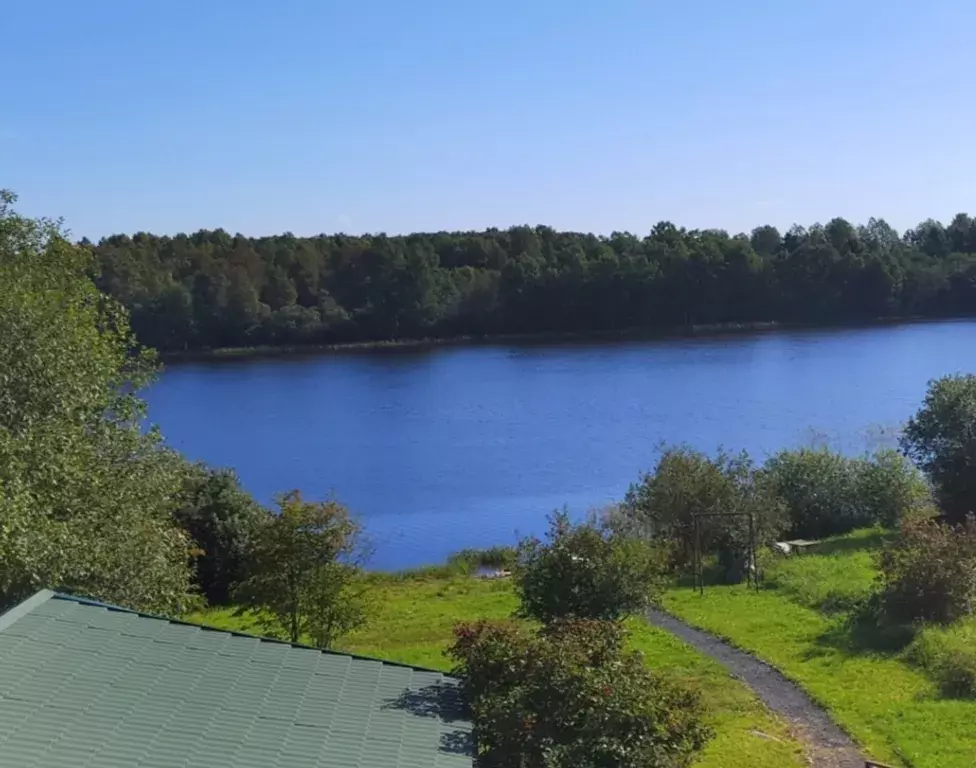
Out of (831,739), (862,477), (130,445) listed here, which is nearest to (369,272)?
(862,477)

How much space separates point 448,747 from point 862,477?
85.8 ft

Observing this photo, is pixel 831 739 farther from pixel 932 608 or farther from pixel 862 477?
pixel 862 477

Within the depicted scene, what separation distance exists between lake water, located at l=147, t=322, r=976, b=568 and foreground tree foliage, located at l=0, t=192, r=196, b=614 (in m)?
15.2

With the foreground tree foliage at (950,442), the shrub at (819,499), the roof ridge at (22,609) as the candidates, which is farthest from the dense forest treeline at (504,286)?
the roof ridge at (22,609)

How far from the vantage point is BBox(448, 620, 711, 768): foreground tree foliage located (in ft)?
31.2

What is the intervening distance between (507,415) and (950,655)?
46.7m

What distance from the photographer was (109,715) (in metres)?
8.41

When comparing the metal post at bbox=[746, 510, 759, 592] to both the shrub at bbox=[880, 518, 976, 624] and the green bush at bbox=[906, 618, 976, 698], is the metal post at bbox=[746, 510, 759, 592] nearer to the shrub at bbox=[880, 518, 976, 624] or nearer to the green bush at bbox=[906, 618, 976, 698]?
the shrub at bbox=[880, 518, 976, 624]

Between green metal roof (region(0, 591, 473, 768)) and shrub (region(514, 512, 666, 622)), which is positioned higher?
green metal roof (region(0, 591, 473, 768))

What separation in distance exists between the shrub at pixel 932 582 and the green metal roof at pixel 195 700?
11.5 m

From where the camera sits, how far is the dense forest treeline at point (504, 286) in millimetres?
97125

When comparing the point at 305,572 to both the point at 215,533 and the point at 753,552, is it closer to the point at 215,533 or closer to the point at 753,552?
the point at 215,533

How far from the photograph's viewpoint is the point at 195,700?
8.92 m

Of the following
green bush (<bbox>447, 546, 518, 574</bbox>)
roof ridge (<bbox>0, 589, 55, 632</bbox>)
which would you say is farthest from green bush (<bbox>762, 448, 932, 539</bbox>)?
roof ridge (<bbox>0, 589, 55, 632</bbox>)
